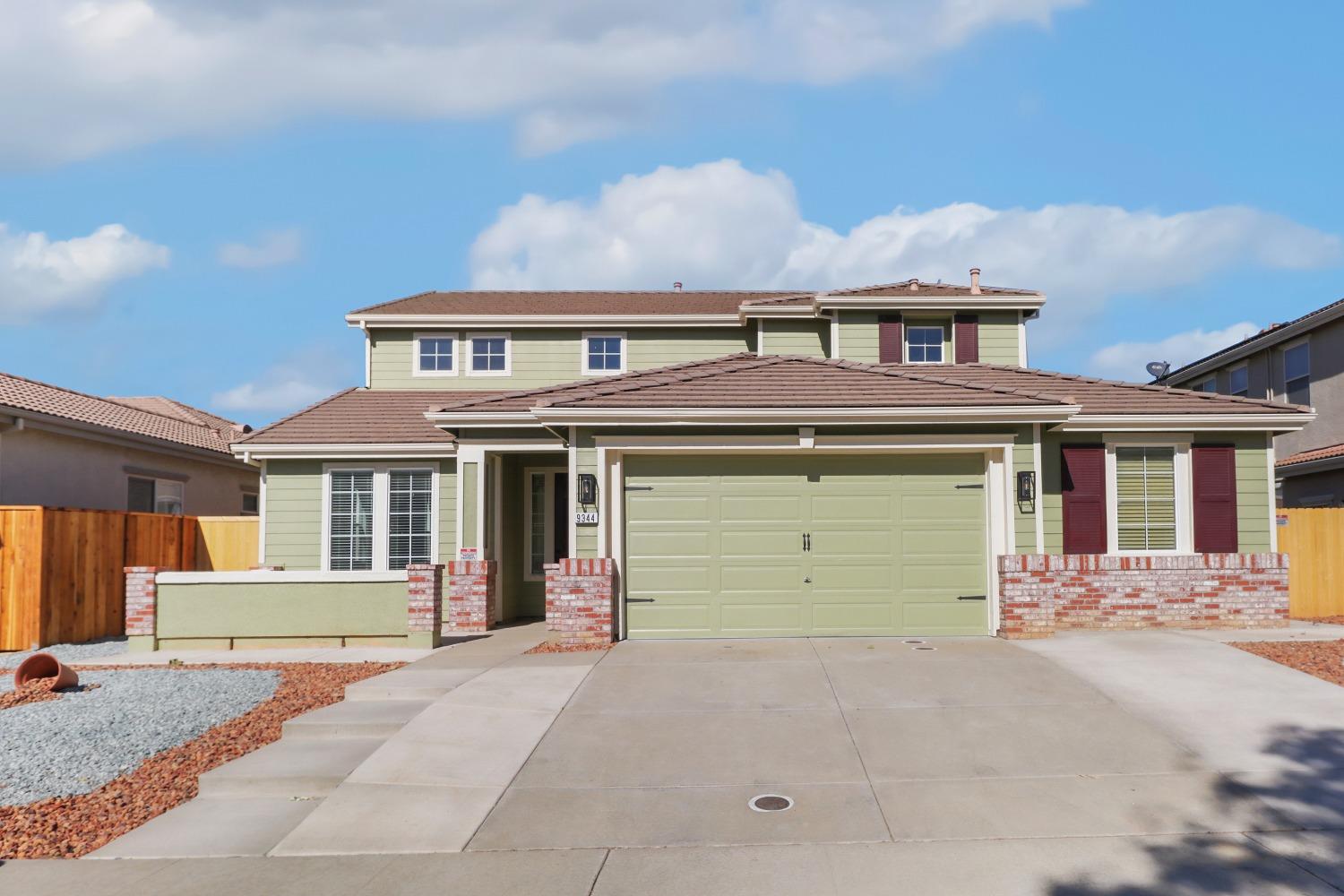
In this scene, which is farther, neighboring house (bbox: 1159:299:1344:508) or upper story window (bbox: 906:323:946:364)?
neighboring house (bbox: 1159:299:1344:508)

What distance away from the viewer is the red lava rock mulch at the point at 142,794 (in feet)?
21.3

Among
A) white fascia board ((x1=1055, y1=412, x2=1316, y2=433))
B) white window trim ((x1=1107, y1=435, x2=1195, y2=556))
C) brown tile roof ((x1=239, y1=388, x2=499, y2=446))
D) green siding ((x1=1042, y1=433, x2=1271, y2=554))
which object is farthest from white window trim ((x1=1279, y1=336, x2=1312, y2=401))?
brown tile roof ((x1=239, y1=388, x2=499, y2=446))

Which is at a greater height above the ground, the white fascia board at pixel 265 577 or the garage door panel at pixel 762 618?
the white fascia board at pixel 265 577

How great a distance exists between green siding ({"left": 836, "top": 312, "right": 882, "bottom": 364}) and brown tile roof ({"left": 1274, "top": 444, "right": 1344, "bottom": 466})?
9969 millimetres

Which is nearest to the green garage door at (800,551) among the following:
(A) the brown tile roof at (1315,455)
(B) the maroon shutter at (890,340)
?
(B) the maroon shutter at (890,340)

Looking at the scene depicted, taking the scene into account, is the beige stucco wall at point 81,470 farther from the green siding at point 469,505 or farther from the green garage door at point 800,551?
the green garage door at point 800,551

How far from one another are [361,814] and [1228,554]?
444 inches

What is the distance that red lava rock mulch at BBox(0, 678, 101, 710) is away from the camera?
973cm

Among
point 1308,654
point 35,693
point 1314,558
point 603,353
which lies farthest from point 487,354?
point 1314,558

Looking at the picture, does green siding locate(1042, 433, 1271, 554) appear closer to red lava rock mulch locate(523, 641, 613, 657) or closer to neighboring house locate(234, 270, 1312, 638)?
neighboring house locate(234, 270, 1312, 638)

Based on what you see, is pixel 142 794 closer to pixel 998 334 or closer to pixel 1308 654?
pixel 1308 654

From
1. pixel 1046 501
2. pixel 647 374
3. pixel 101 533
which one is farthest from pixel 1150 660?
pixel 101 533

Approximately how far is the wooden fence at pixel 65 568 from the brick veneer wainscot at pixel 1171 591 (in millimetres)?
13663

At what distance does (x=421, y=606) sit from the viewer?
1227 centimetres
